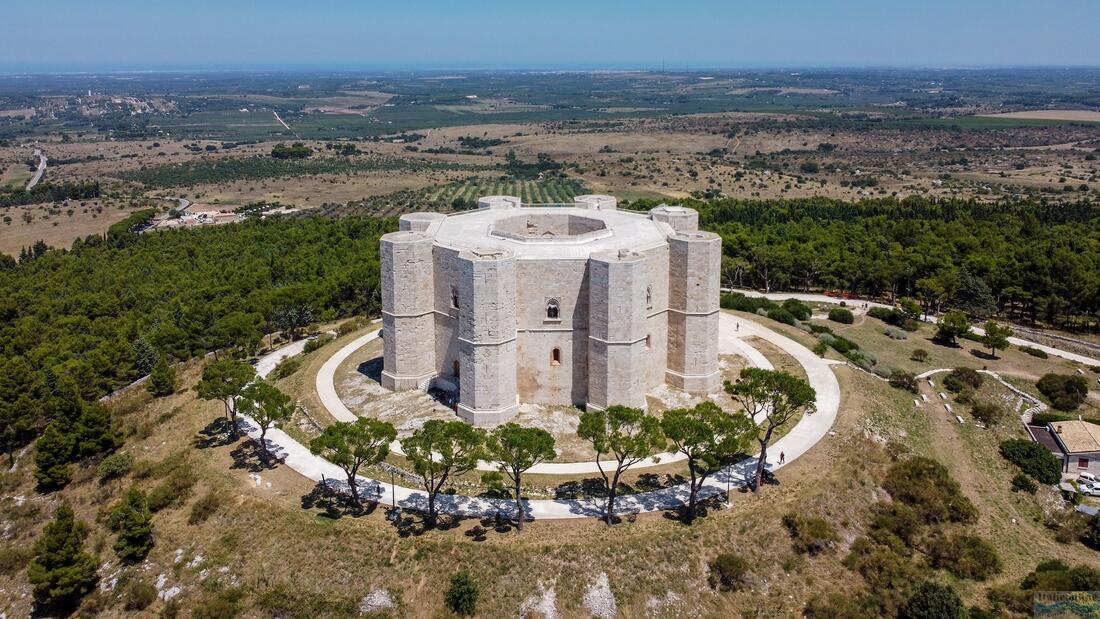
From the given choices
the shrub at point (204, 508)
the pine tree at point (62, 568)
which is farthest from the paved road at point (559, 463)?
the pine tree at point (62, 568)

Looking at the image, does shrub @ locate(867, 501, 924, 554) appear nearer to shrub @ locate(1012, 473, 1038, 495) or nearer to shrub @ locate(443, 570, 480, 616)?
shrub @ locate(1012, 473, 1038, 495)

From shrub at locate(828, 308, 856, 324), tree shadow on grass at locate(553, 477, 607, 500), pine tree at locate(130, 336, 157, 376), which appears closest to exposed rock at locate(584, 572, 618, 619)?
tree shadow on grass at locate(553, 477, 607, 500)

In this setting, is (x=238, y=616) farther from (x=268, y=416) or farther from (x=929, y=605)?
(x=929, y=605)

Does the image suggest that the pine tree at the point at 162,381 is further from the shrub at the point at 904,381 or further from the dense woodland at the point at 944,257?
the dense woodland at the point at 944,257

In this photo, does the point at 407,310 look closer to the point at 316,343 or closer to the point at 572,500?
the point at 316,343

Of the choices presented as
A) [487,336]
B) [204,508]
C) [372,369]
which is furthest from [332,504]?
[372,369]

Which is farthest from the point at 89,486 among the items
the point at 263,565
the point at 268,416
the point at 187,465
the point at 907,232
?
the point at 907,232
